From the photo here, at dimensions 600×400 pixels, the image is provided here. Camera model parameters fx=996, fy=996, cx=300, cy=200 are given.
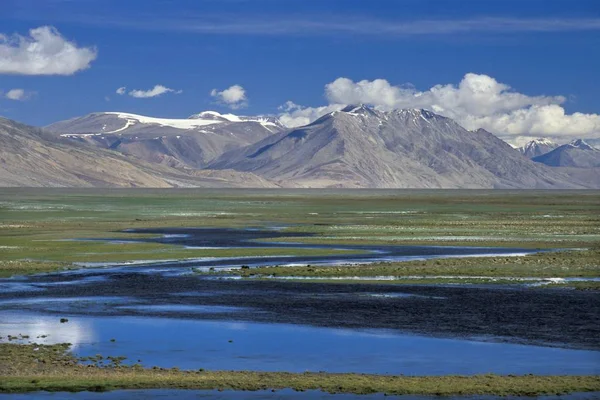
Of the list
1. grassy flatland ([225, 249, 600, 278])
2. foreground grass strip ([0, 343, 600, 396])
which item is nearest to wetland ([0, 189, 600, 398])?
foreground grass strip ([0, 343, 600, 396])

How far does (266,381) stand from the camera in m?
25.7

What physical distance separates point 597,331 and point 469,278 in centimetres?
1663

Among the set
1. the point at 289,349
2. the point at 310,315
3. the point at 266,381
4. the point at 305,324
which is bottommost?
the point at 266,381

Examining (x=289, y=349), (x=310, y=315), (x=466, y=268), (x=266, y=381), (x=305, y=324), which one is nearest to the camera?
(x=266, y=381)

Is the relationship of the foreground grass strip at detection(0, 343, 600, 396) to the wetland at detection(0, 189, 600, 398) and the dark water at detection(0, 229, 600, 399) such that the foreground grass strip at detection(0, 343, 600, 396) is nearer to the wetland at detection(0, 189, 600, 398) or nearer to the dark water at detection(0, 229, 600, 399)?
the wetland at detection(0, 189, 600, 398)

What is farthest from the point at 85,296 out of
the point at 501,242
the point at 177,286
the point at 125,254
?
the point at 501,242

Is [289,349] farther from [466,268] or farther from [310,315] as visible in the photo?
[466,268]

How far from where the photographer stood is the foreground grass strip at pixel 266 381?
24.8 meters

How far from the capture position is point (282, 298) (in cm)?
4269

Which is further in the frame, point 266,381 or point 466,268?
point 466,268

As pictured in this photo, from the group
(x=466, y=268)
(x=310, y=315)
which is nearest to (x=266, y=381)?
(x=310, y=315)

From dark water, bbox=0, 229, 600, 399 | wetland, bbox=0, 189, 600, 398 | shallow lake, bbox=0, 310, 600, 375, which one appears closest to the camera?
wetland, bbox=0, 189, 600, 398

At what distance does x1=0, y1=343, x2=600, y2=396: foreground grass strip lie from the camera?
81.3ft

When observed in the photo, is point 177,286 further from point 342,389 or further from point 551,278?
point 342,389
